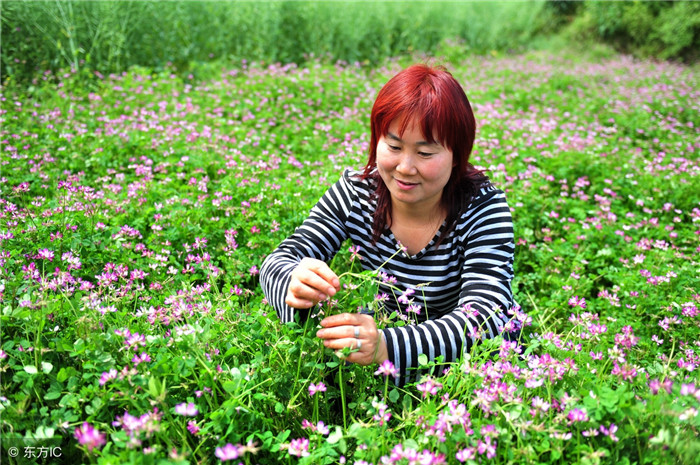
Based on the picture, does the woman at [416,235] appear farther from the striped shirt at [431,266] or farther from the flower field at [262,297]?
the flower field at [262,297]

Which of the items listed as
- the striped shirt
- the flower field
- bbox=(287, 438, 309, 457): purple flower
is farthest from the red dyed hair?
bbox=(287, 438, 309, 457): purple flower

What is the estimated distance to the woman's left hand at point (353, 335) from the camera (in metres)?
1.63

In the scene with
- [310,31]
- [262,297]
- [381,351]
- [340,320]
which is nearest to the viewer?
[340,320]

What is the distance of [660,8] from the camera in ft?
43.1

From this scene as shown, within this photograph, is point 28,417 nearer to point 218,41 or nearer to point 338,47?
point 218,41

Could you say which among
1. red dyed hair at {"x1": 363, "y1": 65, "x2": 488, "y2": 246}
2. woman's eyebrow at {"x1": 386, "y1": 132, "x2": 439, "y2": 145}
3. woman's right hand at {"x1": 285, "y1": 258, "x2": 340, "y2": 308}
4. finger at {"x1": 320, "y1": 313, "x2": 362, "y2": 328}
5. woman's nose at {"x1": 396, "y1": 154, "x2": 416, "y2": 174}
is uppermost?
red dyed hair at {"x1": 363, "y1": 65, "x2": 488, "y2": 246}

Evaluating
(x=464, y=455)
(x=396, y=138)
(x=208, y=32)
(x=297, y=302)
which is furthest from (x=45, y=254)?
(x=208, y=32)

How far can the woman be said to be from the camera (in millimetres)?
1815

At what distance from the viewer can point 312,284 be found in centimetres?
171

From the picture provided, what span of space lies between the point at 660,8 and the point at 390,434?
15.1m

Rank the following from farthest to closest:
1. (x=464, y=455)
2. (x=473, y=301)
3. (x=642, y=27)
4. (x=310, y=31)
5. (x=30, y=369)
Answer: (x=642, y=27) → (x=310, y=31) → (x=473, y=301) → (x=30, y=369) → (x=464, y=455)

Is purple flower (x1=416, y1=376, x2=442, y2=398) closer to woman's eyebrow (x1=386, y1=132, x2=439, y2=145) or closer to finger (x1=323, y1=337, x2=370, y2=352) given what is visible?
finger (x1=323, y1=337, x2=370, y2=352)

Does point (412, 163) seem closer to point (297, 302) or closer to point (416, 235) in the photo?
point (416, 235)

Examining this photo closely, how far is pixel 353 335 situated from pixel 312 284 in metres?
0.21
